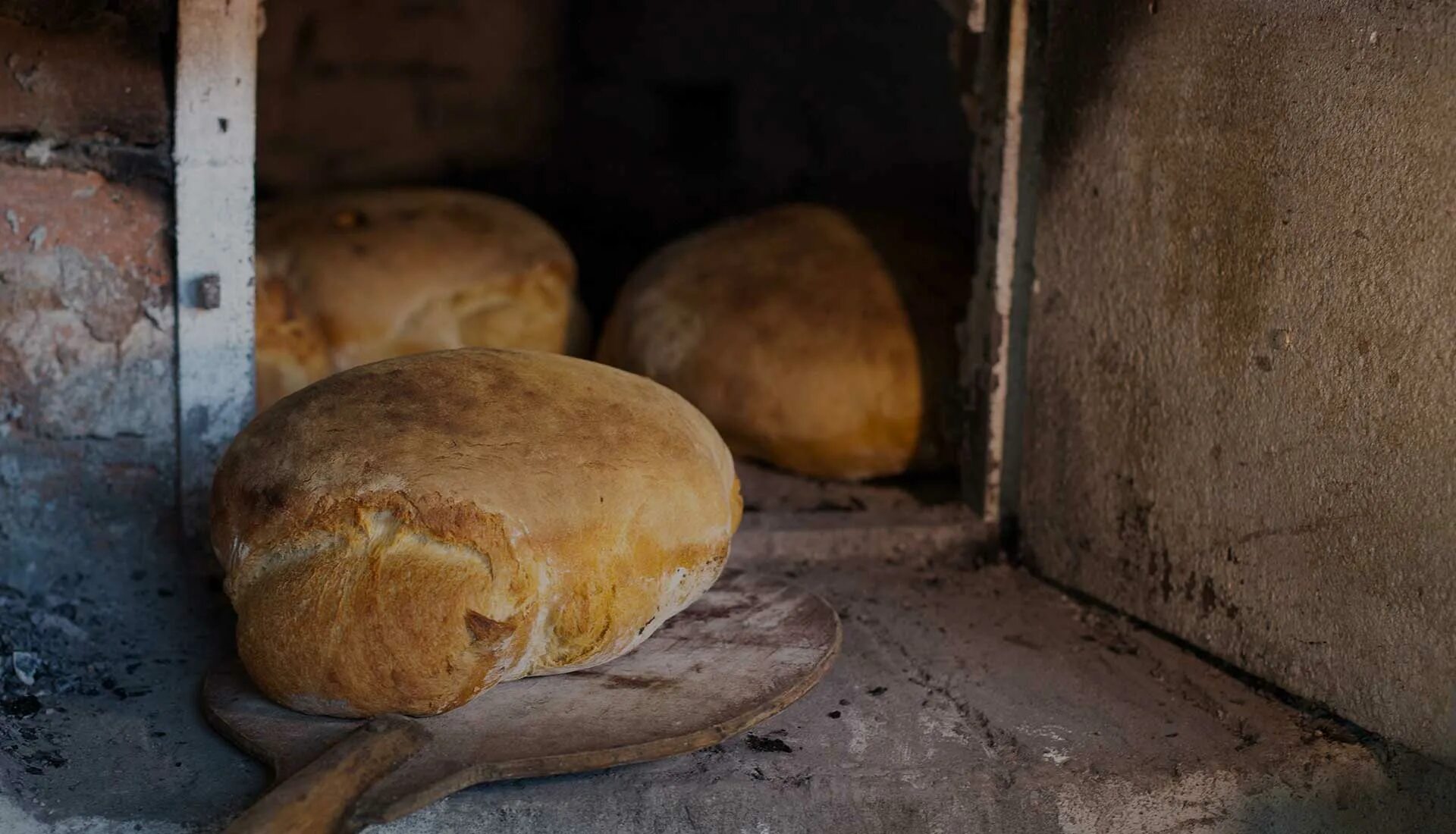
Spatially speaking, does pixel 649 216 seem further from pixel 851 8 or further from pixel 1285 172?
pixel 1285 172

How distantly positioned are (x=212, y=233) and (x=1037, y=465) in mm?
1282

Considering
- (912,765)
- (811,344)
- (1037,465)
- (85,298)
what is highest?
(85,298)

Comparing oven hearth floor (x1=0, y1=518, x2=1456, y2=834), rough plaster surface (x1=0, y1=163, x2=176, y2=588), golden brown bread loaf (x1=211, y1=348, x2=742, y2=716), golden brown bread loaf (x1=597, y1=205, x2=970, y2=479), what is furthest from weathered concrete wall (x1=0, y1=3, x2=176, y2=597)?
golden brown bread loaf (x1=597, y1=205, x2=970, y2=479)

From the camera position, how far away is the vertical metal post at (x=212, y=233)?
77.4 inches

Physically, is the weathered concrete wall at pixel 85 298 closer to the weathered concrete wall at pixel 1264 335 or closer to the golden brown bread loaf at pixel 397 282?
the golden brown bread loaf at pixel 397 282

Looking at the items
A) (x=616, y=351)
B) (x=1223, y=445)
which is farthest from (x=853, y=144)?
(x=1223, y=445)

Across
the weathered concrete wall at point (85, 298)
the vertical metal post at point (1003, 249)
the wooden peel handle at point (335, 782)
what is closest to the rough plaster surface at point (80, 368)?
the weathered concrete wall at point (85, 298)

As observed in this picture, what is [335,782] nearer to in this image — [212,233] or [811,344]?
[212,233]

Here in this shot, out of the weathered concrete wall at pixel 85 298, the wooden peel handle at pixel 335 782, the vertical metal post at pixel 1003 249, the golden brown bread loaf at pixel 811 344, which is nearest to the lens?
the wooden peel handle at pixel 335 782

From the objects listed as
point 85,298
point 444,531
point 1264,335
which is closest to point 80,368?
point 85,298

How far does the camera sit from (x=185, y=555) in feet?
6.79

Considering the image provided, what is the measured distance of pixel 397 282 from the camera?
8.91 feet

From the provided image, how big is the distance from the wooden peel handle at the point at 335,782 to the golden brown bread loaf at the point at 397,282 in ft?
4.02

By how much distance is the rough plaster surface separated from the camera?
1.95 metres
